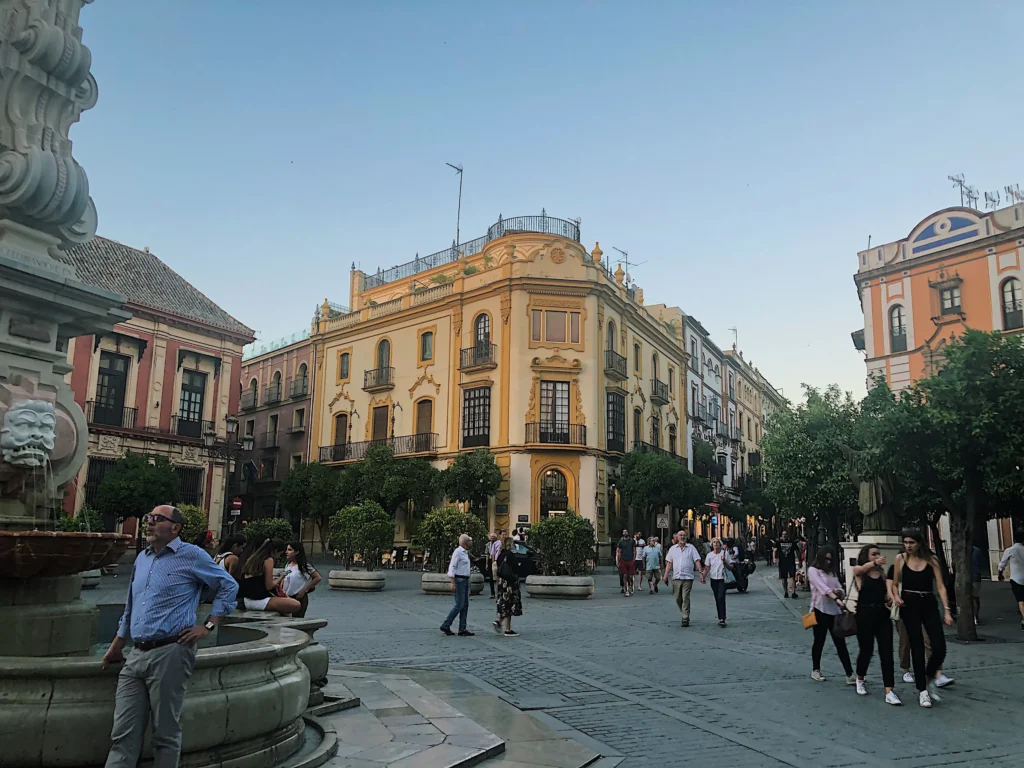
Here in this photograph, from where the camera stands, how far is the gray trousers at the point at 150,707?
3.90 metres

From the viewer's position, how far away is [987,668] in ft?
31.1

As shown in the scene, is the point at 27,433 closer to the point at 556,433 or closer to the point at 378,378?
the point at 556,433

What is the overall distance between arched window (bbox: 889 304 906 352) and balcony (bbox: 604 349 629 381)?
1104 cm

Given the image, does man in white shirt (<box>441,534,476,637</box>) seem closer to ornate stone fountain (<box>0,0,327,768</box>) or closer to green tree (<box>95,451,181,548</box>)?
ornate stone fountain (<box>0,0,327,768</box>)

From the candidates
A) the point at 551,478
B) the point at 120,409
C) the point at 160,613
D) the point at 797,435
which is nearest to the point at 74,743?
the point at 160,613

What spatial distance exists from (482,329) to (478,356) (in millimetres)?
1305

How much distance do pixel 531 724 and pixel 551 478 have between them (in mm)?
27119

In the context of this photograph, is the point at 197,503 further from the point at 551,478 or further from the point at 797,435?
the point at 797,435

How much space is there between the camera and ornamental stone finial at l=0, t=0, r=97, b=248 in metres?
7.09

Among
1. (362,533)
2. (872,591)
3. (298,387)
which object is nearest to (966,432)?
(872,591)

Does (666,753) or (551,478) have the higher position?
(551,478)

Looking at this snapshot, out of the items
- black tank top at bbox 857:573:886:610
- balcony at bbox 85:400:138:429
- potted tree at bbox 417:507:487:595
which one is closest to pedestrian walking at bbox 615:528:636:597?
potted tree at bbox 417:507:487:595

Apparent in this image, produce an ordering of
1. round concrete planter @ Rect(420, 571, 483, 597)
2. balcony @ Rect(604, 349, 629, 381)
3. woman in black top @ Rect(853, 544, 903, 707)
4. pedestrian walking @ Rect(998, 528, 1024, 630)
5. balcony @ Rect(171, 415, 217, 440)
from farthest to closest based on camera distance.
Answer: balcony @ Rect(604, 349, 629, 381) < balcony @ Rect(171, 415, 217, 440) < round concrete planter @ Rect(420, 571, 483, 597) < pedestrian walking @ Rect(998, 528, 1024, 630) < woman in black top @ Rect(853, 544, 903, 707)

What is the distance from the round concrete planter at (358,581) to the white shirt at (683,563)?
9.34 metres
